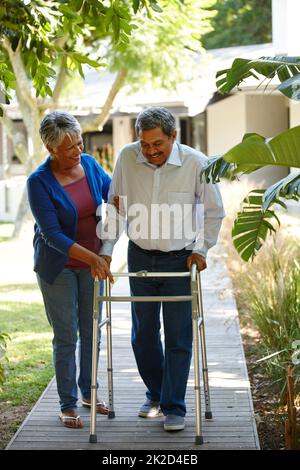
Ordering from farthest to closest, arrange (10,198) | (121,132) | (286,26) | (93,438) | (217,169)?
1. (121,132)
2. (10,198)
3. (286,26)
4. (93,438)
5. (217,169)

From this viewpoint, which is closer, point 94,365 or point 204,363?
point 94,365

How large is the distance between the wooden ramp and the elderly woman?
24cm

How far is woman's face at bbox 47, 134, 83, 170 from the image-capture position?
5.57 metres

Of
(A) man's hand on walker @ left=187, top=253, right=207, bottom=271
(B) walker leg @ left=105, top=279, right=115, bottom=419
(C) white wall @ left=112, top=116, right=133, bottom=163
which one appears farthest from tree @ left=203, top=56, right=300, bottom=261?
(C) white wall @ left=112, top=116, right=133, bottom=163

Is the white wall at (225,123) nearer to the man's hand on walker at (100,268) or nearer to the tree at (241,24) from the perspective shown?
the tree at (241,24)

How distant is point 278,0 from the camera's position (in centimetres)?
1596

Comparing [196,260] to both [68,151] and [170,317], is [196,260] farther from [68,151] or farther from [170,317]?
[68,151]

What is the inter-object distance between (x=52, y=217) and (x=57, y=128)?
582 mm

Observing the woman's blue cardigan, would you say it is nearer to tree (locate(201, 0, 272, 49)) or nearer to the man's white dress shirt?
the man's white dress shirt

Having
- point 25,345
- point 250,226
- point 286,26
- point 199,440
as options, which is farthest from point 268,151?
point 286,26

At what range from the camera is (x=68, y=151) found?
5602 millimetres

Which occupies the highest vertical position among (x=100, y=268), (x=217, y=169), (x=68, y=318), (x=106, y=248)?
(x=217, y=169)

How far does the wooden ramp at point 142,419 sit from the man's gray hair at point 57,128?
6.26 feet
